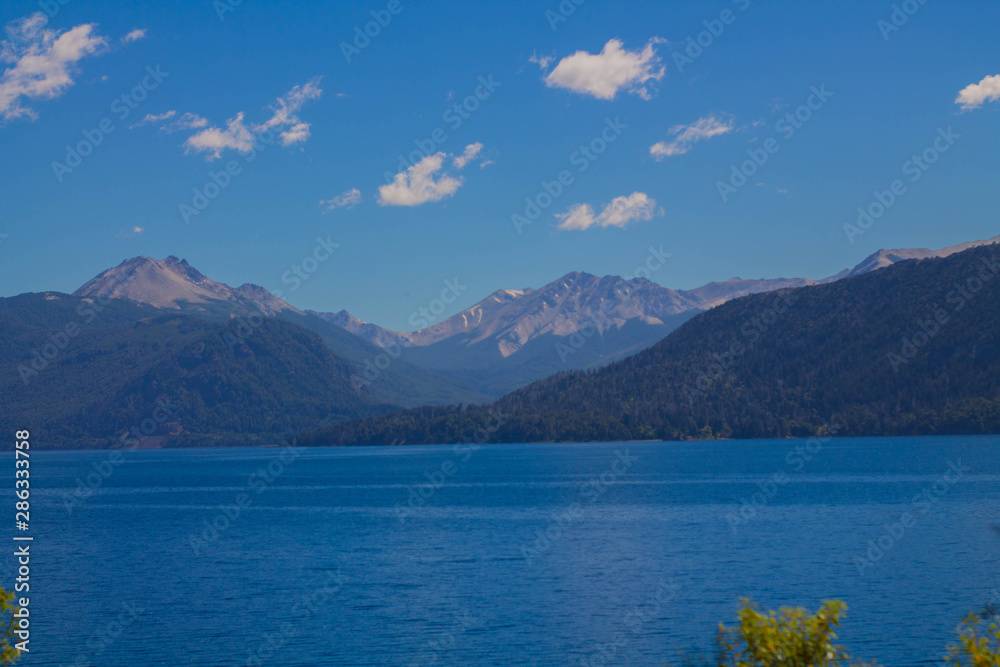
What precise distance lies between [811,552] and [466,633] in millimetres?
36097

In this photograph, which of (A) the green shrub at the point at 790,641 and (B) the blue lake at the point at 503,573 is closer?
(A) the green shrub at the point at 790,641

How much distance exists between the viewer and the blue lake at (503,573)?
154 feet

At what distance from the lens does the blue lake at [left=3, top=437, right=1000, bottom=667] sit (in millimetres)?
46938

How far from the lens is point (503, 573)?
216 feet

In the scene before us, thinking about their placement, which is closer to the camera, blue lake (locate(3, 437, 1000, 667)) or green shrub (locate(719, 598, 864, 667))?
green shrub (locate(719, 598, 864, 667))

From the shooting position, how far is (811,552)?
7075cm

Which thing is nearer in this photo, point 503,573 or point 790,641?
point 790,641

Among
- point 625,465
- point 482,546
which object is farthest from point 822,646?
point 625,465

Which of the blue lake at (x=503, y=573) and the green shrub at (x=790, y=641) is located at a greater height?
the green shrub at (x=790, y=641)

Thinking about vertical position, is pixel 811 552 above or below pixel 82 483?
below

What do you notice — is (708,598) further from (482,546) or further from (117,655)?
(117,655)

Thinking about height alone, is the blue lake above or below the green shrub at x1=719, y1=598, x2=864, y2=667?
below

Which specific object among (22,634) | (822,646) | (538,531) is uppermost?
(822,646)

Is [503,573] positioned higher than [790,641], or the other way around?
[790,641]
